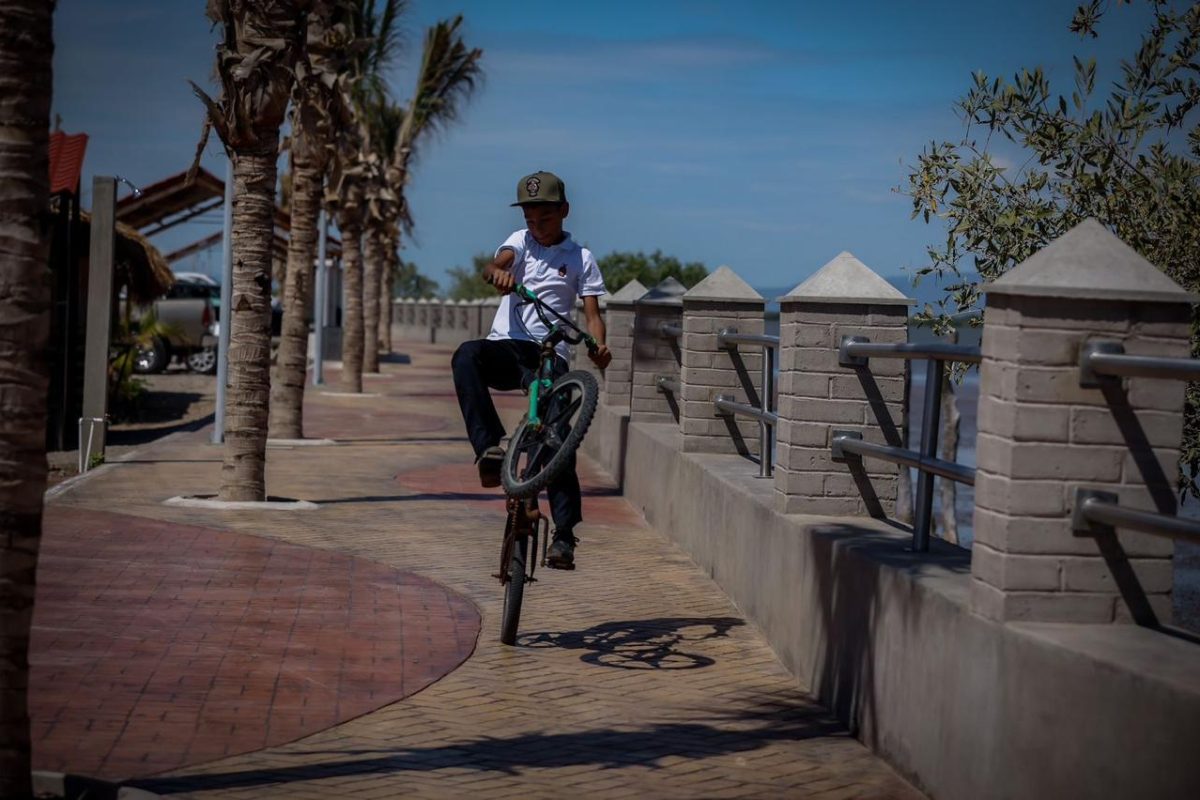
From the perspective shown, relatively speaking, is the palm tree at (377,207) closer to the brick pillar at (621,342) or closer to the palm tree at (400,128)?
the palm tree at (400,128)

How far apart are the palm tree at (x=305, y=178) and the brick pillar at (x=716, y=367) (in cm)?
746

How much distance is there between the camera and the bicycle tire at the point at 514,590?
26.0 ft

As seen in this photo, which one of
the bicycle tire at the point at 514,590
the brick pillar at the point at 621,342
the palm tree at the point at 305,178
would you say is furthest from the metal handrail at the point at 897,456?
the palm tree at the point at 305,178

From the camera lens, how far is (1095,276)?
16.2ft

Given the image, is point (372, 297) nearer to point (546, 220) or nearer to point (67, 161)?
point (67, 161)

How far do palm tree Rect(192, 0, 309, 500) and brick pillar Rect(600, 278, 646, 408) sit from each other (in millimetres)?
4848

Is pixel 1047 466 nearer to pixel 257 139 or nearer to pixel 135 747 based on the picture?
pixel 135 747

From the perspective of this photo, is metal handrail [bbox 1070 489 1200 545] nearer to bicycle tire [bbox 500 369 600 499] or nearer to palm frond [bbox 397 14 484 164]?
bicycle tire [bbox 500 369 600 499]

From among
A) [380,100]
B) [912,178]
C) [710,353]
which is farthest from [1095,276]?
[380,100]

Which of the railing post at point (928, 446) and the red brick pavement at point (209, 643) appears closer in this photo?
the red brick pavement at point (209, 643)

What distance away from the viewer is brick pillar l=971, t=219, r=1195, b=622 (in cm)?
495

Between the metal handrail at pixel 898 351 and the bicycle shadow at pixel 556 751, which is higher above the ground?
the metal handrail at pixel 898 351

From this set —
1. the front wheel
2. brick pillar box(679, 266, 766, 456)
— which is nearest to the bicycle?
brick pillar box(679, 266, 766, 456)

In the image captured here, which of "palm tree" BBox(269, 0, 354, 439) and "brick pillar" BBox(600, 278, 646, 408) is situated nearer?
"brick pillar" BBox(600, 278, 646, 408)
